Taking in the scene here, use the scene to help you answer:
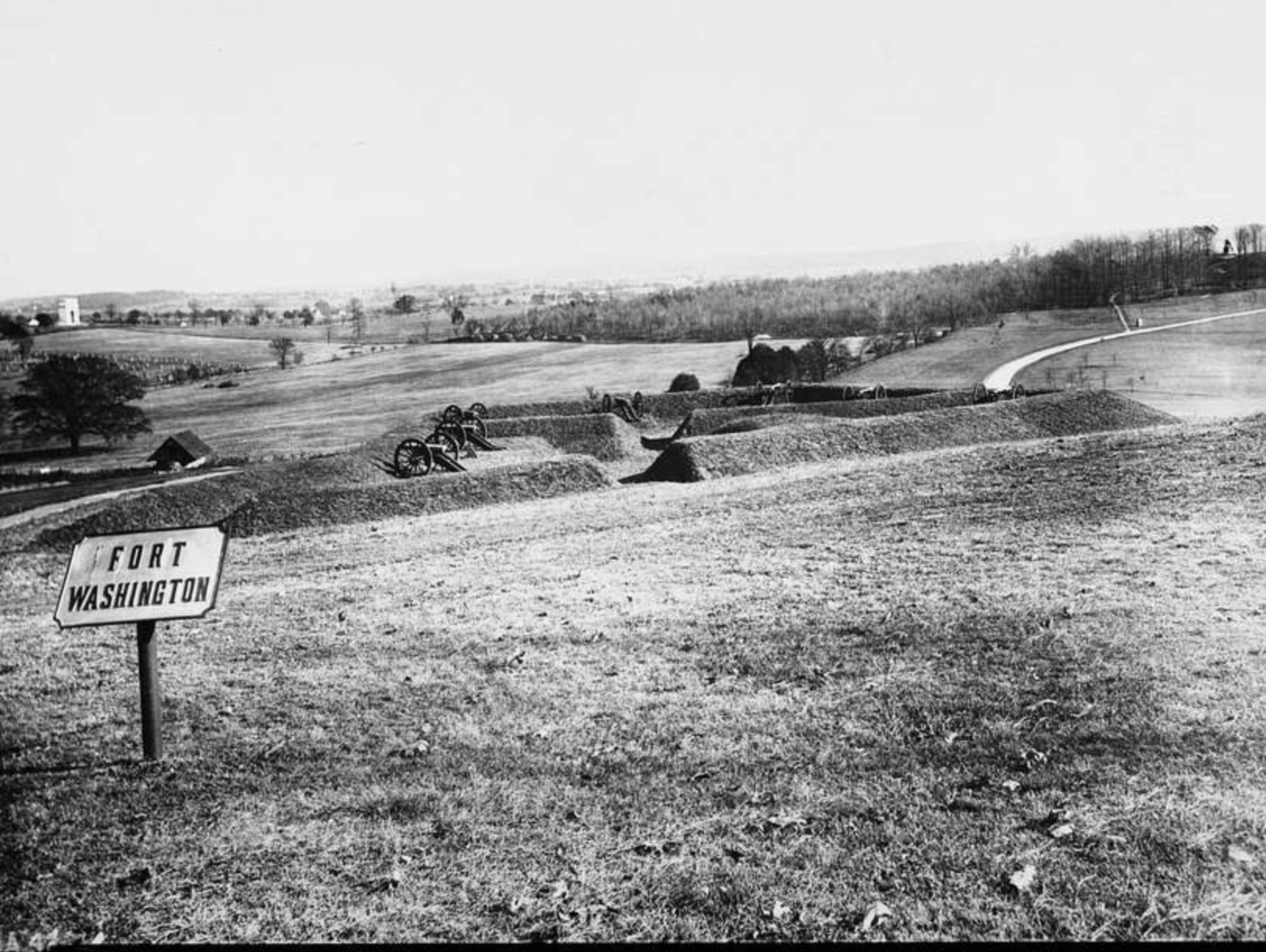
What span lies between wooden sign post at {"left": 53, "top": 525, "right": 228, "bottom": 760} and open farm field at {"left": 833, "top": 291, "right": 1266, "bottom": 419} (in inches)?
1226

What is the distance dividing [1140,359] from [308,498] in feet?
133

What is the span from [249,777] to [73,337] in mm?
104479

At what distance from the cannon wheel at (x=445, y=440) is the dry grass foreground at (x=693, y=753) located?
49.0ft

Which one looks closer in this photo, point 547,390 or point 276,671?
point 276,671

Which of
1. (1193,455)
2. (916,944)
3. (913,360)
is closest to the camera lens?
(916,944)

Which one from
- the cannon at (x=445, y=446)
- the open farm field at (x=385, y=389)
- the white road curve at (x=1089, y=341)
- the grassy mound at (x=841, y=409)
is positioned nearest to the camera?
the cannon at (x=445, y=446)

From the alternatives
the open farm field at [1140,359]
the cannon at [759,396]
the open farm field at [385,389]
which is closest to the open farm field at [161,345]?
the open farm field at [385,389]

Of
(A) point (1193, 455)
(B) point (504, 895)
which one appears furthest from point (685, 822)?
(A) point (1193, 455)

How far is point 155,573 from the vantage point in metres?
6.62

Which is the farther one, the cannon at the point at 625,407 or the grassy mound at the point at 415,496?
the cannon at the point at 625,407

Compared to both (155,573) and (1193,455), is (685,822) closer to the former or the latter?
(155,573)

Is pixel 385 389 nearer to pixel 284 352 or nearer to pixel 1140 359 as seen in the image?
pixel 284 352

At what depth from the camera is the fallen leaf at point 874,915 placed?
4.55 m

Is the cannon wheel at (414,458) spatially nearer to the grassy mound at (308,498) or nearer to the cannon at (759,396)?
the grassy mound at (308,498)
